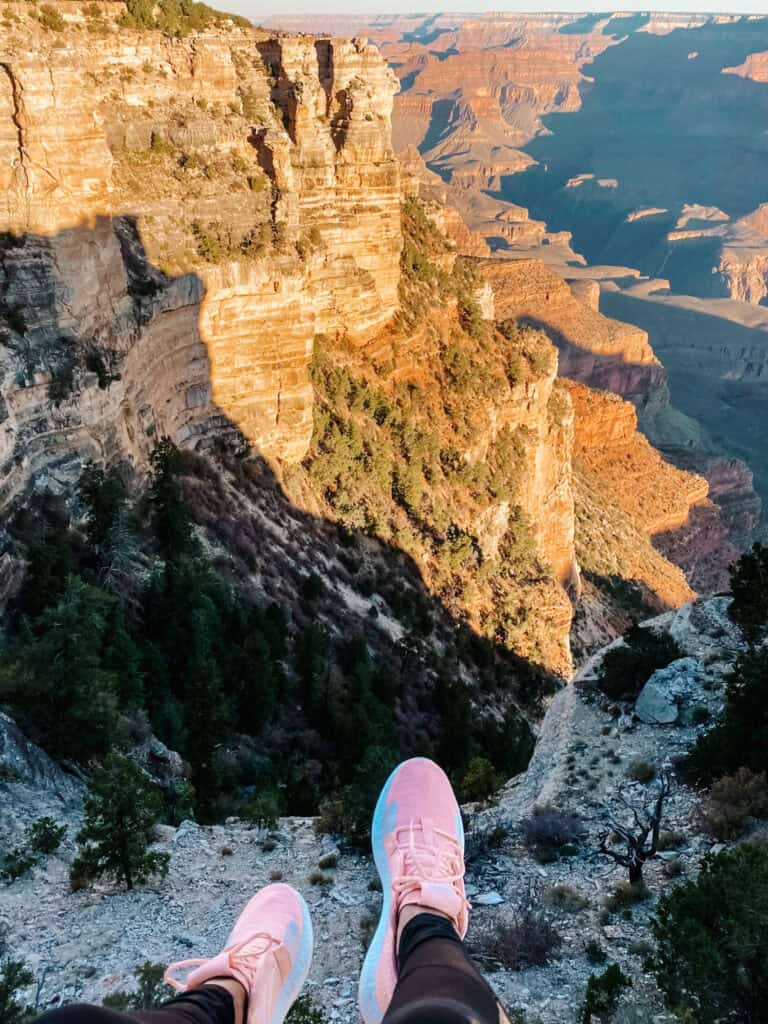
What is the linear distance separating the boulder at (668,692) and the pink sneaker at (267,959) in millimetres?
10521

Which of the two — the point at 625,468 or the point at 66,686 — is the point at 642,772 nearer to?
the point at 66,686

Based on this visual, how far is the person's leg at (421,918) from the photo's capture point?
3.80 m

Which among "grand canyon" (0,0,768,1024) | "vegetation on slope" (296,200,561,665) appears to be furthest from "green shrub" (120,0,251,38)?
"vegetation on slope" (296,200,561,665)

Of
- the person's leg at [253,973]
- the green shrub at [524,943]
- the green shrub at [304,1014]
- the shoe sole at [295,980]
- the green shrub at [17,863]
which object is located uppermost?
the person's leg at [253,973]

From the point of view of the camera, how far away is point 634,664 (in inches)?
678

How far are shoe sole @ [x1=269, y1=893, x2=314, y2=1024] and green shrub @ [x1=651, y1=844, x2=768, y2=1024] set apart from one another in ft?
8.96

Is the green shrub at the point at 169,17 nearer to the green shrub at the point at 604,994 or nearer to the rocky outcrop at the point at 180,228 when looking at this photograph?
the rocky outcrop at the point at 180,228

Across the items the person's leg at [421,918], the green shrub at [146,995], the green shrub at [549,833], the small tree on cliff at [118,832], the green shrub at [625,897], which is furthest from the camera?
the green shrub at [549,833]

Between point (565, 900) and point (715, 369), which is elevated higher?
point (565, 900)

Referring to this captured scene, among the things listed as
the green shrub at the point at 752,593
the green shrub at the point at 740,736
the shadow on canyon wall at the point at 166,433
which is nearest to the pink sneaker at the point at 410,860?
the green shrub at the point at 740,736

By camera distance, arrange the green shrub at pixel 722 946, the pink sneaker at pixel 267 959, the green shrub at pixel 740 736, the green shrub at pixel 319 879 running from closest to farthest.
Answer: the pink sneaker at pixel 267 959, the green shrub at pixel 722 946, the green shrub at pixel 319 879, the green shrub at pixel 740 736

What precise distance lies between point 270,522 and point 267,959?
65.7 feet

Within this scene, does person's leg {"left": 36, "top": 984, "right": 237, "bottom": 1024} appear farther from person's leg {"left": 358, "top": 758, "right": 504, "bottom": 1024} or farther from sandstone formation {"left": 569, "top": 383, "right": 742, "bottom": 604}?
sandstone formation {"left": 569, "top": 383, "right": 742, "bottom": 604}

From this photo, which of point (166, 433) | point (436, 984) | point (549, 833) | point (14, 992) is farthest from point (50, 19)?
point (436, 984)
